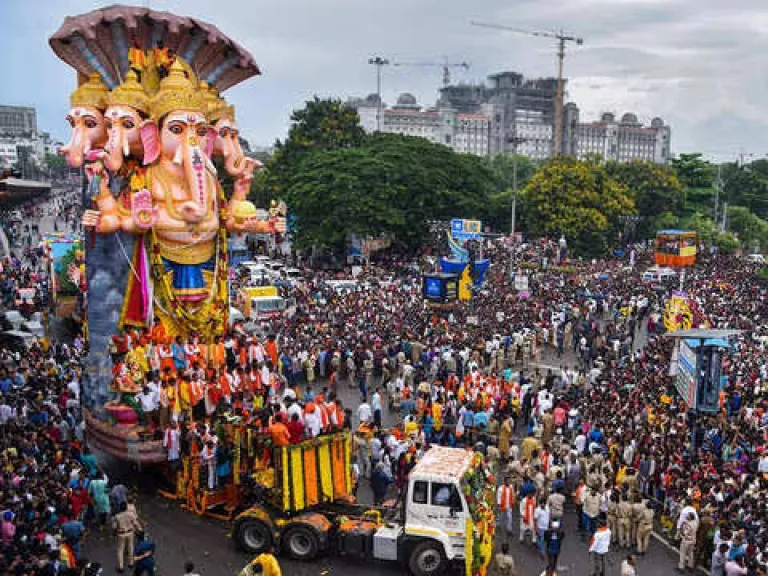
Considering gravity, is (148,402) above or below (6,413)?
above

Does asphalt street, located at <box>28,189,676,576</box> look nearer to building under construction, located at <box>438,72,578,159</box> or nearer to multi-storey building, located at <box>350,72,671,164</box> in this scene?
multi-storey building, located at <box>350,72,671,164</box>

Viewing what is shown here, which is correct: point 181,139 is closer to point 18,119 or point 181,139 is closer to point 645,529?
point 645,529

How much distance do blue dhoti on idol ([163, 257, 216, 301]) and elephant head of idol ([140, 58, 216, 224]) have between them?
106cm

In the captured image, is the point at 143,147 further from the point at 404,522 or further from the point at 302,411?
the point at 404,522

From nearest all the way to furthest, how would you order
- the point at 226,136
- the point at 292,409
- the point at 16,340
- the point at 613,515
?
the point at 292,409
the point at 613,515
the point at 226,136
the point at 16,340

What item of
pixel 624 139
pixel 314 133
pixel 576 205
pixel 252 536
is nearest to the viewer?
pixel 252 536

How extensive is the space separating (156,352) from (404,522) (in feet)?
22.0

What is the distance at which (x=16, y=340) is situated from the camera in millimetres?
24125

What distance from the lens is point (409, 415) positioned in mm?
18891

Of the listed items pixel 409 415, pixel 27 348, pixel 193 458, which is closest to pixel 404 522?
pixel 193 458

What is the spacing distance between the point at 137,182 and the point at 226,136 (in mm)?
2503

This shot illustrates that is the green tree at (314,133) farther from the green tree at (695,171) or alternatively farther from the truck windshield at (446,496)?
the truck windshield at (446,496)

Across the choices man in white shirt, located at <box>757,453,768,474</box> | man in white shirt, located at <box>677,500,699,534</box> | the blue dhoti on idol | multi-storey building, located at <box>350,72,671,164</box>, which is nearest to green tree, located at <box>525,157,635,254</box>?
man in white shirt, located at <box>757,453,768,474</box>

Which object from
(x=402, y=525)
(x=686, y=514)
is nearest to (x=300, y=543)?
(x=402, y=525)
